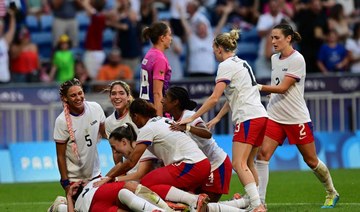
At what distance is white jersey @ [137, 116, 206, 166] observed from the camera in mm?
13482

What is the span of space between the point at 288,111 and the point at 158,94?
5.63ft

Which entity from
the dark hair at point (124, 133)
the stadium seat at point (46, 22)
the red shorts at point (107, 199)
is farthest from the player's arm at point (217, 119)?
the stadium seat at point (46, 22)

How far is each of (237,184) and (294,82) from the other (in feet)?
15.4

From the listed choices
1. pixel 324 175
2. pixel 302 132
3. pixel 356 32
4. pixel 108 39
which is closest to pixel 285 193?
pixel 324 175

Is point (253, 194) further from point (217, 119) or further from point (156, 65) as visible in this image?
point (156, 65)

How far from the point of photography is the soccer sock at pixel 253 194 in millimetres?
13570

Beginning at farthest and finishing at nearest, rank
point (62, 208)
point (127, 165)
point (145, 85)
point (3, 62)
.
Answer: point (3, 62)
point (145, 85)
point (62, 208)
point (127, 165)

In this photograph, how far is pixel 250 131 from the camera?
45.5 feet

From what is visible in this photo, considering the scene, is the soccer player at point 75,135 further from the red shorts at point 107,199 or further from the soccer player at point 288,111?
the soccer player at point 288,111

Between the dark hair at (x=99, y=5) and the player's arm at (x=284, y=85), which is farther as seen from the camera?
the dark hair at (x=99, y=5)

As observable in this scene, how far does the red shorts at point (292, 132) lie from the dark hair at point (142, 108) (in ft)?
6.25

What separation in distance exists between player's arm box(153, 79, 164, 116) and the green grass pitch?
1.93 m

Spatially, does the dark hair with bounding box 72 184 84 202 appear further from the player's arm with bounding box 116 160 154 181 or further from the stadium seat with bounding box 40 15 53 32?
the stadium seat with bounding box 40 15 53 32

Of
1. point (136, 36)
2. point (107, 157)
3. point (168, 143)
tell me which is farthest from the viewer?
point (136, 36)
